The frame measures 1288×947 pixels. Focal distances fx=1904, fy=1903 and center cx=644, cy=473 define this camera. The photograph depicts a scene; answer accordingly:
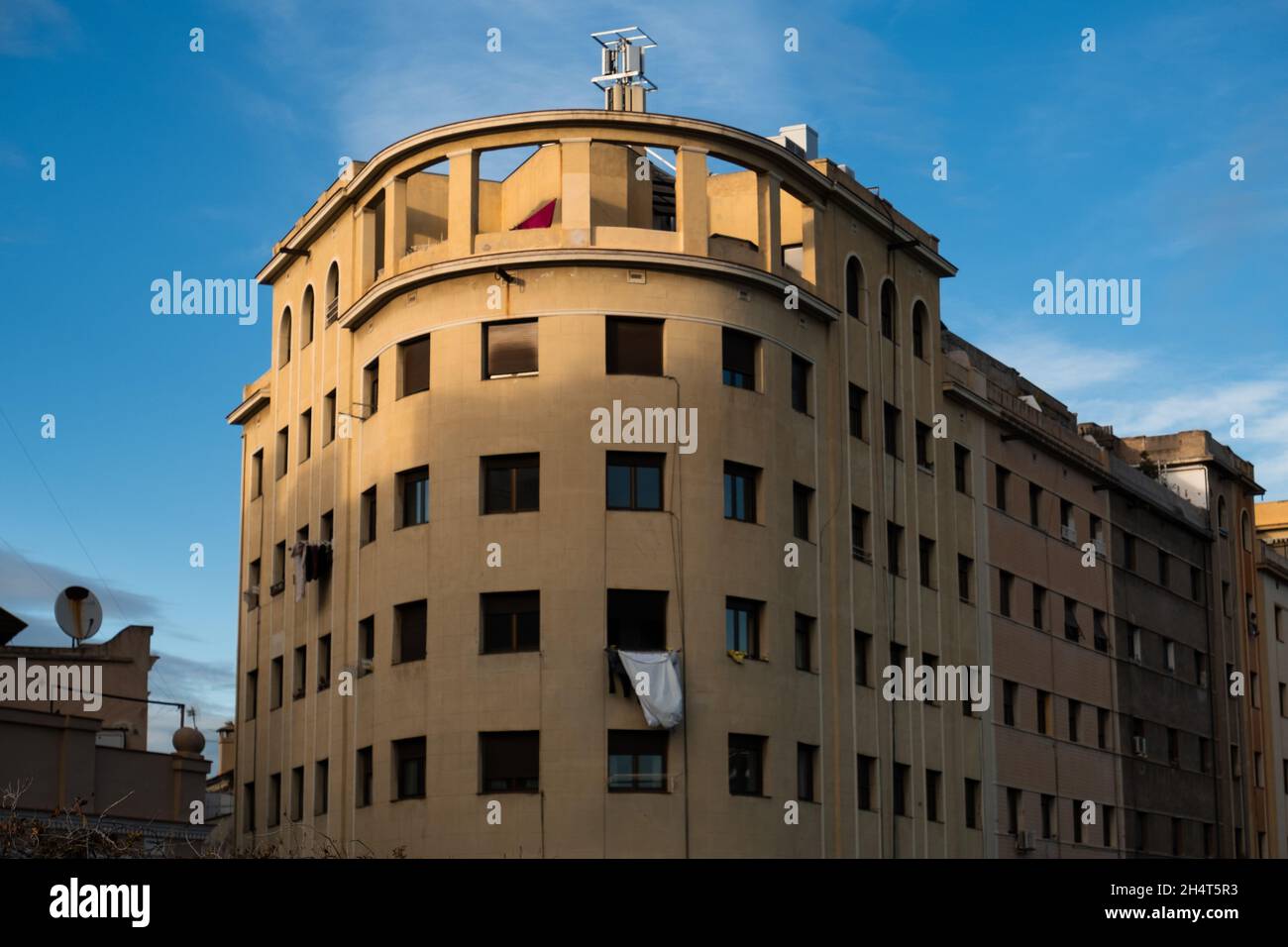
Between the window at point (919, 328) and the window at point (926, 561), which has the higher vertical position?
the window at point (919, 328)

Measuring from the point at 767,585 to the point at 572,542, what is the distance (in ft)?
16.5

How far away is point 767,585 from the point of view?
149 ft

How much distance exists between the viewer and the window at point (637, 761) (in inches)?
1681

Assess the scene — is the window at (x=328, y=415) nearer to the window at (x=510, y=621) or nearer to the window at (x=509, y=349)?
the window at (x=509, y=349)

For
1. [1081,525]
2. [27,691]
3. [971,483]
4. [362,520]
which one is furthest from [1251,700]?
[27,691]

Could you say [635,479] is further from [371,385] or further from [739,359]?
[371,385]

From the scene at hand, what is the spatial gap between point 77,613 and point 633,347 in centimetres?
1485

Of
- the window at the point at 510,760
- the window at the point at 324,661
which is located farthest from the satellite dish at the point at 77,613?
the window at the point at 510,760

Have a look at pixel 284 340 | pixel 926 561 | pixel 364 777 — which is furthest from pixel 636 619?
pixel 284 340

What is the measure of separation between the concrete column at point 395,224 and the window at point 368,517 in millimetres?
5609

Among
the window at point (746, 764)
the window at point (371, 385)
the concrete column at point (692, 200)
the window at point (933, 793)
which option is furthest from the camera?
the window at point (933, 793)

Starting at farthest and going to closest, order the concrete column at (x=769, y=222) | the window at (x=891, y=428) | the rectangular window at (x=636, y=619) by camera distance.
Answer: the window at (x=891, y=428) → the concrete column at (x=769, y=222) → the rectangular window at (x=636, y=619)

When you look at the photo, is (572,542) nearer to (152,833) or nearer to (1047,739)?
(152,833)
